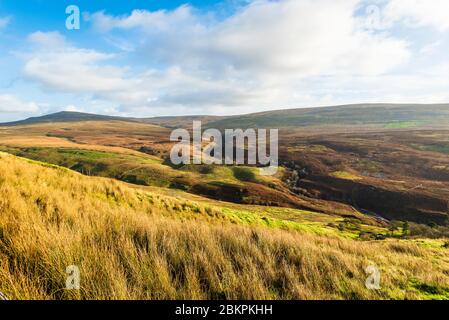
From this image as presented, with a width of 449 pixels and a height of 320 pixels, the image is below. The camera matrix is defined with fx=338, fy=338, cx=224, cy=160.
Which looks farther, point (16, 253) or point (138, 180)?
point (138, 180)

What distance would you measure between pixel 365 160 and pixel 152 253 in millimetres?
87880

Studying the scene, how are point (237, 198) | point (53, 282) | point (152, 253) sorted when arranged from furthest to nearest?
point (237, 198), point (152, 253), point (53, 282)

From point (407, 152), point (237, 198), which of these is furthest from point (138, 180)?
point (407, 152)

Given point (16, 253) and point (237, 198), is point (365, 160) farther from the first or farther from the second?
point (16, 253)

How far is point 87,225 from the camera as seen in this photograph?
7562mm
